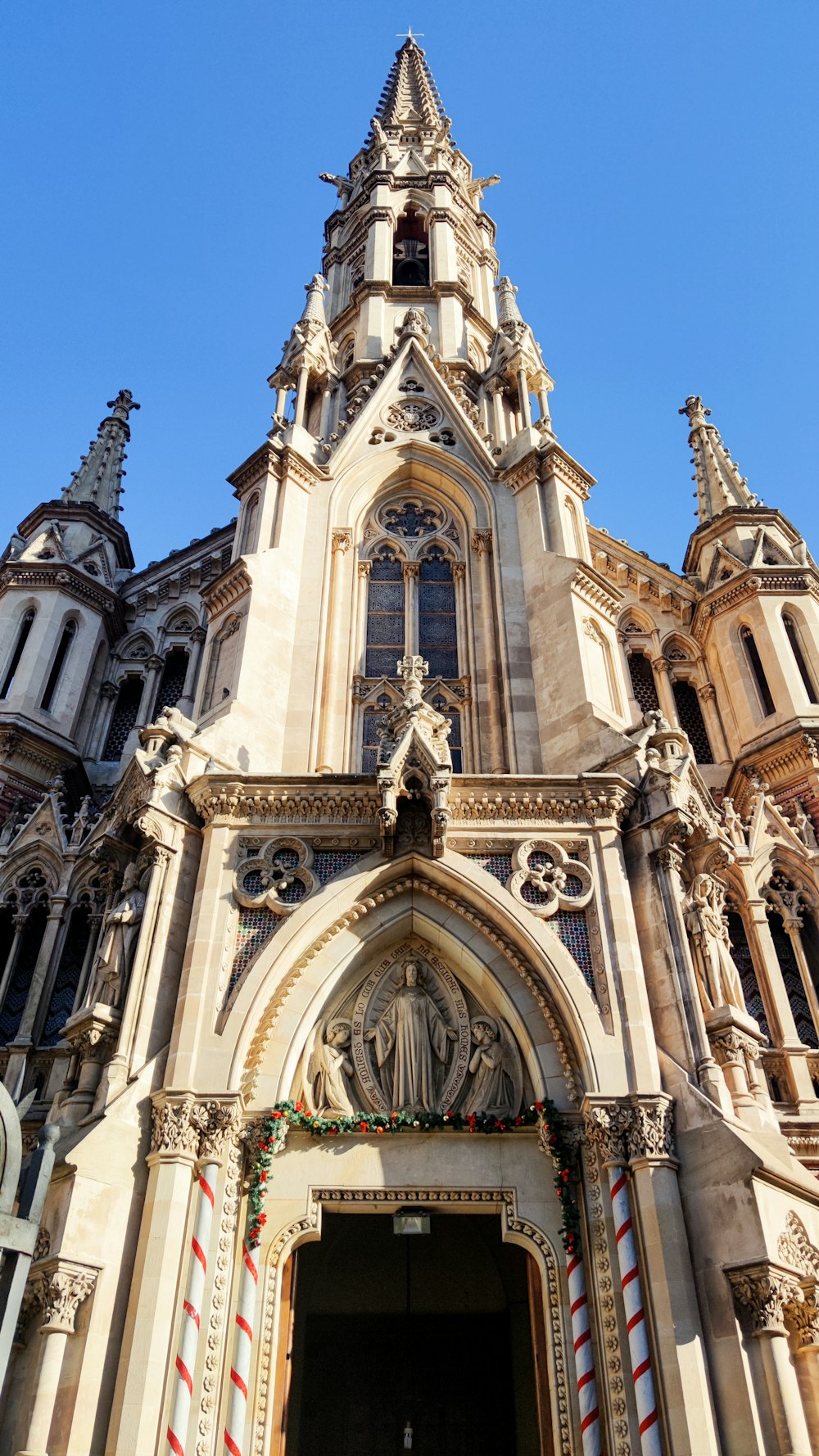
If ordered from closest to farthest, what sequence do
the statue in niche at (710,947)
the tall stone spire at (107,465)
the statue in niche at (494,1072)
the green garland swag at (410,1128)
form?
the green garland swag at (410,1128)
the statue in niche at (494,1072)
the statue in niche at (710,947)
the tall stone spire at (107,465)

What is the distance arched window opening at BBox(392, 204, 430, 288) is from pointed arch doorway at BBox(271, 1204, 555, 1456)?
24.4m

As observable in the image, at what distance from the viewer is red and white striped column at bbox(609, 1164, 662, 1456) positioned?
1057 centimetres

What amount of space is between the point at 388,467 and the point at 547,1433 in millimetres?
17154

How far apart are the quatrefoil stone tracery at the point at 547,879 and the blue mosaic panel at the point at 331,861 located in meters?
2.13

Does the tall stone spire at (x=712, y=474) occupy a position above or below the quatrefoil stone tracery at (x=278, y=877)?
above

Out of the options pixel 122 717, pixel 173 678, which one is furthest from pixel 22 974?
pixel 173 678

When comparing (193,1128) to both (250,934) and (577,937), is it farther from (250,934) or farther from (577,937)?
(577,937)

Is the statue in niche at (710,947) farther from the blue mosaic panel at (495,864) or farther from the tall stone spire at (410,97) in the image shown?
the tall stone spire at (410,97)

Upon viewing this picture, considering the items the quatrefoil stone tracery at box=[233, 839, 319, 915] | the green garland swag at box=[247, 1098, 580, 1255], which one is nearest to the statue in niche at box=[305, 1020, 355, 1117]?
the green garland swag at box=[247, 1098, 580, 1255]

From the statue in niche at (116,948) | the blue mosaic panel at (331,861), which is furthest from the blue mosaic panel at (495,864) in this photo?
the statue in niche at (116,948)

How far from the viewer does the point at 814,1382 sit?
10859 millimetres

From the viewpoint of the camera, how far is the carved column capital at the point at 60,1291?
10.8 m

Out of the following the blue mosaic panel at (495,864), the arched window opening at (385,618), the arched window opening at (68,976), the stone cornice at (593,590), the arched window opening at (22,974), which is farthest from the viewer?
the arched window opening at (385,618)

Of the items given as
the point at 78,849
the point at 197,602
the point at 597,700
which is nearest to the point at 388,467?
the point at 197,602
